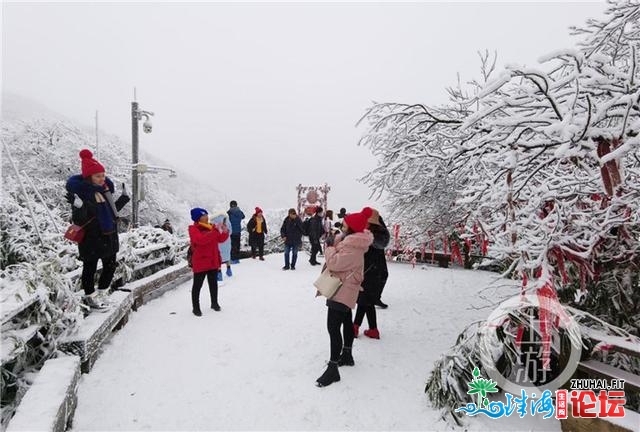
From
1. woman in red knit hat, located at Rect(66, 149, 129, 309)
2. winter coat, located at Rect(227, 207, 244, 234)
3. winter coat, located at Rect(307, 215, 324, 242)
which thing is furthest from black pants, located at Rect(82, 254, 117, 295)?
winter coat, located at Rect(307, 215, 324, 242)

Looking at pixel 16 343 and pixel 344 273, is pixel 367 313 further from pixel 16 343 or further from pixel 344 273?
pixel 16 343

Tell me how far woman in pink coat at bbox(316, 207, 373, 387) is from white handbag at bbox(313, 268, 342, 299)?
40 mm

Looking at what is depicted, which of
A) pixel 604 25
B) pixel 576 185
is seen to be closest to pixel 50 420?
pixel 576 185

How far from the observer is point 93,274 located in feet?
14.0

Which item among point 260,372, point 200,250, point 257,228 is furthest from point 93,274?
point 257,228

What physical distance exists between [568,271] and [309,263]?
8904 millimetres

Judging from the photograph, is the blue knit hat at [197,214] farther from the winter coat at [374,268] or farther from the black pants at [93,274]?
the winter coat at [374,268]

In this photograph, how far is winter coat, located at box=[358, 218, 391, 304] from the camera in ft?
15.6

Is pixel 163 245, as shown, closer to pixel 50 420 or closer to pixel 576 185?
pixel 50 420

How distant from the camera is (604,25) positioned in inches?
136

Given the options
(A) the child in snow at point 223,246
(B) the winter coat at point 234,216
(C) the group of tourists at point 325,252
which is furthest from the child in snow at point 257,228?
(C) the group of tourists at point 325,252

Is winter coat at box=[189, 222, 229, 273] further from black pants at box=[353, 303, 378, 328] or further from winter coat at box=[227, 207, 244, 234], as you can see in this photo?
winter coat at box=[227, 207, 244, 234]

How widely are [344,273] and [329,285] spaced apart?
0.21 m

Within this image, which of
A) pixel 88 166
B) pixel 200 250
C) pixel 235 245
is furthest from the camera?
pixel 235 245
